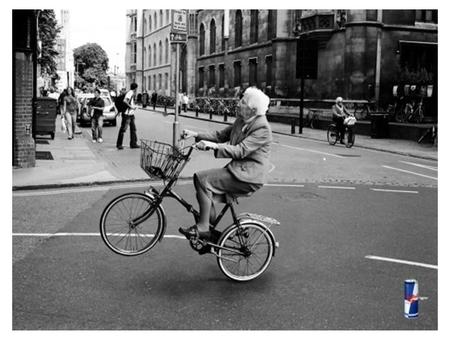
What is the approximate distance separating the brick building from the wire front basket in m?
7.89

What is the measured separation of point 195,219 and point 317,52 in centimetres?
2612

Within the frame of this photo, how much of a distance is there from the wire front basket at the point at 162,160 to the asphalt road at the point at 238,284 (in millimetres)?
926

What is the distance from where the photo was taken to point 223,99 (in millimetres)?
47688

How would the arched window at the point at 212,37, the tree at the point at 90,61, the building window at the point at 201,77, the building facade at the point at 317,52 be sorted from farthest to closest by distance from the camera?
the tree at the point at 90,61 < the building window at the point at 201,77 < the arched window at the point at 212,37 < the building facade at the point at 317,52

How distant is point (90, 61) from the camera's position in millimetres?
122438

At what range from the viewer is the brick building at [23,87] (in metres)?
12.6

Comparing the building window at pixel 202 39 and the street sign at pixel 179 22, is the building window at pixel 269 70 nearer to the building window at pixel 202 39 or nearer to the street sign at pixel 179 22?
the building window at pixel 202 39

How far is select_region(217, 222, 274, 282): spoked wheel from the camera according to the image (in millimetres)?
5480

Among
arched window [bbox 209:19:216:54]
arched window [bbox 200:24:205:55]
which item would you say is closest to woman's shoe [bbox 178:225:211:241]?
arched window [bbox 209:19:216:54]

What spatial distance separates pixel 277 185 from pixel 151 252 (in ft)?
18.8

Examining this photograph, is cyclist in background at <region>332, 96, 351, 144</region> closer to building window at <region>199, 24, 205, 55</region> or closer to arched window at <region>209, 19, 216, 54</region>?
arched window at <region>209, 19, 216, 54</region>

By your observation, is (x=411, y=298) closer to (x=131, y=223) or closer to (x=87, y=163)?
(x=131, y=223)

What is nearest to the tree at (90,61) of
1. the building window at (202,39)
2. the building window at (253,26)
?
the building window at (202,39)

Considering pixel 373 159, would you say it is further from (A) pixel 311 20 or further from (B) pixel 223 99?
(B) pixel 223 99
